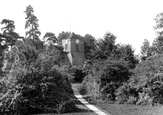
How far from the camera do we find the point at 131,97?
1705 centimetres

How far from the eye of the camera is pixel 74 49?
225 feet

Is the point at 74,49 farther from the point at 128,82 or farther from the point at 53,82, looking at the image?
the point at 53,82

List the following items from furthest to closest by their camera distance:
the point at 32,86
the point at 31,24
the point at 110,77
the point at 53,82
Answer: the point at 31,24, the point at 110,77, the point at 53,82, the point at 32,86

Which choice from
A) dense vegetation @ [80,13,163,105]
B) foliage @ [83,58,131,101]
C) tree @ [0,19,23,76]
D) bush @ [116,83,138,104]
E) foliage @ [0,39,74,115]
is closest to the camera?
foliage @ [0,39,74,115]

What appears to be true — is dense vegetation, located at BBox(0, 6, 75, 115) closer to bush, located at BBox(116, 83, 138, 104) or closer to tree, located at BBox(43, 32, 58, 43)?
bush, located at BBox(116, 83, 138, 104)

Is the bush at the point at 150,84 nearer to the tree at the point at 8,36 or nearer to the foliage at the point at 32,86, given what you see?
the foliage at the point at 32,86

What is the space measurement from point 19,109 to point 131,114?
5823 mm

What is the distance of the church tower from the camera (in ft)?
222

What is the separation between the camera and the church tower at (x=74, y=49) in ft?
222

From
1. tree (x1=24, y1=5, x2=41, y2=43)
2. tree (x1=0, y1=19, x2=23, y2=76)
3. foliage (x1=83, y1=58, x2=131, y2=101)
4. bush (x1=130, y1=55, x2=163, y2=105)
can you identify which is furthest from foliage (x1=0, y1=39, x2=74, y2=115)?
tree (x1=24, y1=5, x2=41, y2=43)

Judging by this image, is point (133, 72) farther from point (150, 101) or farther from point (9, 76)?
point (9, 76)

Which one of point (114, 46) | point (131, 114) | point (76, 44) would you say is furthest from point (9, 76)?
point (76, 44)

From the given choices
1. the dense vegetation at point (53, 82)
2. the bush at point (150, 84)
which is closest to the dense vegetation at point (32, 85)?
the dense vegetation at point (53, 82)

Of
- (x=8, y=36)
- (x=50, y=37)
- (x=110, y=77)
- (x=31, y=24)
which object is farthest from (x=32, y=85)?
(x=50, y=37)
